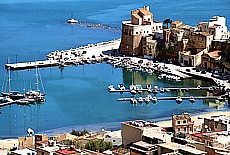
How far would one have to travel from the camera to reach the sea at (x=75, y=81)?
113 ft

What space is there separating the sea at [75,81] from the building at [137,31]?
2.91 m

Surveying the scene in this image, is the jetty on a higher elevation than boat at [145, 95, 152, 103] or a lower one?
higher

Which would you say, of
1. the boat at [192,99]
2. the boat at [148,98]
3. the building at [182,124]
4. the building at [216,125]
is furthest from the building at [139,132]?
the boat at [192,99]

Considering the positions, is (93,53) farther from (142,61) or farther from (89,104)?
(89,104)

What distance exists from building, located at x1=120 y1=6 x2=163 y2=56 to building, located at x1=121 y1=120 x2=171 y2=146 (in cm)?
3105

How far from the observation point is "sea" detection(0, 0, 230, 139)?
34.5m

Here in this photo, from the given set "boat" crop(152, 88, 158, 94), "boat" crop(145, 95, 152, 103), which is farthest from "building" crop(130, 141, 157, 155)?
"boat" crop(152, 88, 158, 94)

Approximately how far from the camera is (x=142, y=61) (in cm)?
5009

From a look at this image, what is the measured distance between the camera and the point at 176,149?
16.6 m

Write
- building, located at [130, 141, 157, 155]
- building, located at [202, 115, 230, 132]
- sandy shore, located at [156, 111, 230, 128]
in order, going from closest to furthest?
1. building, located at [130, 141, 157, 155]
2. building, located at [202, 115, 230, 132]
3. sandy shore, located at [156, 111, 230, 128]

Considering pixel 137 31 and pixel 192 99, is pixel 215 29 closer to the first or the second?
pixel 137 31

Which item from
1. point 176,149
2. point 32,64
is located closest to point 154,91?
point 32,64

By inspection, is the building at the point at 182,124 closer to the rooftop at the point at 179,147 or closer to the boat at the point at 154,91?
the rooftop at the point at 179,147

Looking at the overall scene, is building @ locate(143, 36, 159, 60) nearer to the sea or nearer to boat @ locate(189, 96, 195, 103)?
the sea
